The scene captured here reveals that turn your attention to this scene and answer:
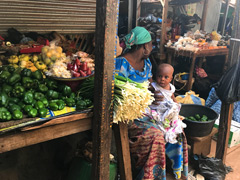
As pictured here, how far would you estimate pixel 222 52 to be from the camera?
622 centimetres

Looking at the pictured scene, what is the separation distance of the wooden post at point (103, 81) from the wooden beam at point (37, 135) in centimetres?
17

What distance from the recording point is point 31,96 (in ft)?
6.38

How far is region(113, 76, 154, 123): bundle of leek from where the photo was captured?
6.48 feet

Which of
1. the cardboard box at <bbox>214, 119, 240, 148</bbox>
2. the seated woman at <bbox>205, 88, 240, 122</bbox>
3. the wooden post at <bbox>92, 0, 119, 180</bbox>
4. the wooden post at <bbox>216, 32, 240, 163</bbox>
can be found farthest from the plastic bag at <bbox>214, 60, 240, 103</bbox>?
the wooden post at <bbox>92, 0, 119, 180</bbox>

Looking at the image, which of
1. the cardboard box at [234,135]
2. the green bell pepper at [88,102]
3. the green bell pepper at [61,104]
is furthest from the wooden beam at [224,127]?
the green bell pepper at [61,104]

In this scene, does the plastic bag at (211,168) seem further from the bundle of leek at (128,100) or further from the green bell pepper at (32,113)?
the green bell pepper at (32,113)

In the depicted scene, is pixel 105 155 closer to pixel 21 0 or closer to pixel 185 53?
pixel 21 0

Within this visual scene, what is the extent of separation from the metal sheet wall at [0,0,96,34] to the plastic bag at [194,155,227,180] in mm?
3471

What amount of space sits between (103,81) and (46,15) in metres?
2.68

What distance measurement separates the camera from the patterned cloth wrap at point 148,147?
8.46 feet

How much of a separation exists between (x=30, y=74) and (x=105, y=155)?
48.1 inches

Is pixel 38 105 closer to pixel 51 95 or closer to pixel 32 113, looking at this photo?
pixel 32 113

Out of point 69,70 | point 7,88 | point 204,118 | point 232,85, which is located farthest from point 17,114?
point 232,85

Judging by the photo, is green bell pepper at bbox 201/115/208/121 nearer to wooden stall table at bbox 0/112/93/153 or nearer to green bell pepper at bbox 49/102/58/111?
wooden stall table at bbox 0/112/93/153
